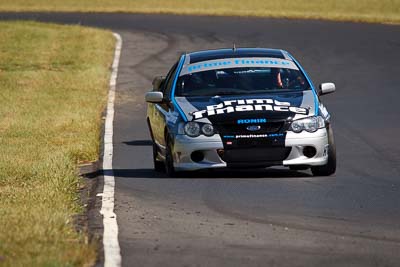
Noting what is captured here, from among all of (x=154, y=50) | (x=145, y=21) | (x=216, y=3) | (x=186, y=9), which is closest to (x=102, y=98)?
(x=154, y=50)

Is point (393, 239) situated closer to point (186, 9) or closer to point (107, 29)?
point (107, 29)

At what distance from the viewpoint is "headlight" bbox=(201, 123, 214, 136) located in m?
13.5

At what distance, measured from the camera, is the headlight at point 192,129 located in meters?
13.6

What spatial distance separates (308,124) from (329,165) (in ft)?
1.81

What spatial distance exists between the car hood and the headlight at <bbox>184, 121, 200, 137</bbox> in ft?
0.18

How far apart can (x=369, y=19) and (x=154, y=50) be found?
11.0 metres

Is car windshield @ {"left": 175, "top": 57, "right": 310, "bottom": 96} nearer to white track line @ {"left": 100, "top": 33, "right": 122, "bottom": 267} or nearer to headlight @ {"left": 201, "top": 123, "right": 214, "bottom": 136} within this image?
headlight @ {"left": 201, "top": 123, "right": 214, "bottom": 136}

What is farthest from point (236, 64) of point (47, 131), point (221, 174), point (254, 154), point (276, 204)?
point (47, 131)

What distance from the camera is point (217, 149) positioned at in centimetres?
1346

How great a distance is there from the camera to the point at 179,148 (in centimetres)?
1365

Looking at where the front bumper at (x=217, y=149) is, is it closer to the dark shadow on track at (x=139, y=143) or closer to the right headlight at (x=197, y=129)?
the right headlight at (x=197, y=129)

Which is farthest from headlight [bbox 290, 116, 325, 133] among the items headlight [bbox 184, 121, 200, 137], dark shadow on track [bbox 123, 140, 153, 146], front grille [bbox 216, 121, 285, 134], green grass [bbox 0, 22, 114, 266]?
dark shadow on track [bbox 123, 140, 153, 146]

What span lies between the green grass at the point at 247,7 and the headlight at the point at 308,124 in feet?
94.7

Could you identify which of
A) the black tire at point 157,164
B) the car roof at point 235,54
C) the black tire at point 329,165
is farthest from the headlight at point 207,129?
the car roof at point 235,54
